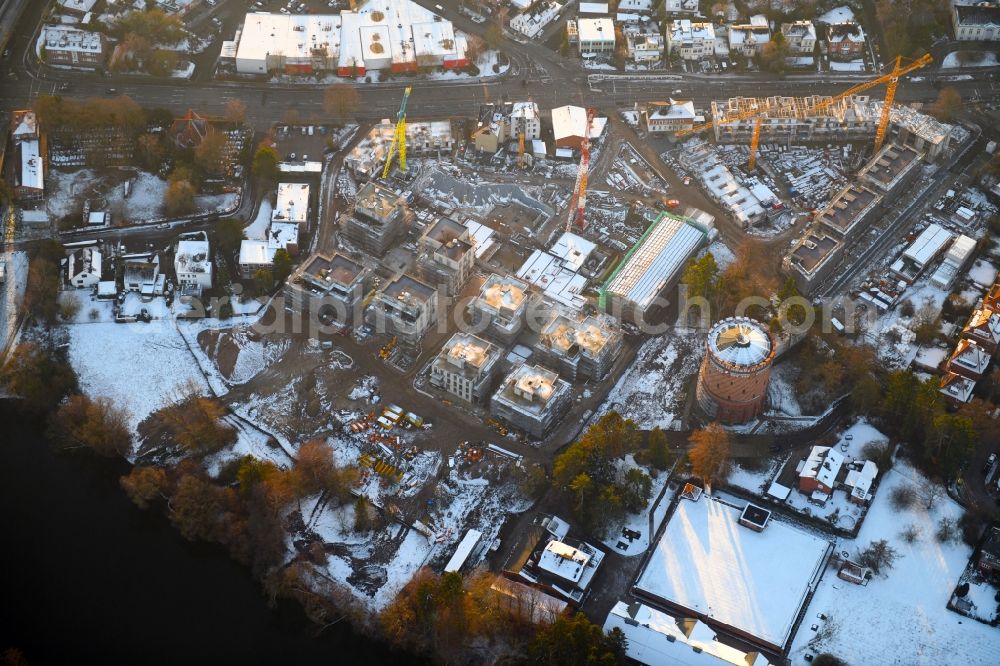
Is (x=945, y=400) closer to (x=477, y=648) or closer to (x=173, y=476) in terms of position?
(x=477, y=648)

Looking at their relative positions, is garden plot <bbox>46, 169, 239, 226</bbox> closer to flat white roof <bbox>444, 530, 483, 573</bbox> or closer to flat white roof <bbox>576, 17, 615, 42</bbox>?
flat white roof <bbox>576, 17, 615, 42</bbox>

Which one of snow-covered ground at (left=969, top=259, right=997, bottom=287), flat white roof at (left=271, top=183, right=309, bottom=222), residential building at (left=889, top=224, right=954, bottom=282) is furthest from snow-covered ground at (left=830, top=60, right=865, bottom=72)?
flat white roof at (left=271, top=183, right=309, bottom=222)

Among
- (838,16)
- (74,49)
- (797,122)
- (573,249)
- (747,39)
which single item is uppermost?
(838,16)

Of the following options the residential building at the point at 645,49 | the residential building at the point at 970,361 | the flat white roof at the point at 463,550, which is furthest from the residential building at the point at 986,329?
the residential building at the point at 645,49

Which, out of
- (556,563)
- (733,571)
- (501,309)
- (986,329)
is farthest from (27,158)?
(986,329)

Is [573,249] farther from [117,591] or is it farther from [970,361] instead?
[117,591]

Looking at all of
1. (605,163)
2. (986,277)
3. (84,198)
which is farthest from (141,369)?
(986,277)

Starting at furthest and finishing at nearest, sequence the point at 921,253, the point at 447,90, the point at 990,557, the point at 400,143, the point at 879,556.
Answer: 1. the point at 447,90
2. the point at 400,143
3. the point at 921,253
4. the point at 879,556
5. the point at 990,557
